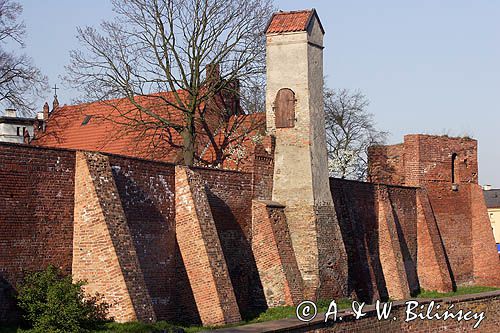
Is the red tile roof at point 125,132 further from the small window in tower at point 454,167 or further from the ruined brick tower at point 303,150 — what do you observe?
the small window in tower at point 454,167

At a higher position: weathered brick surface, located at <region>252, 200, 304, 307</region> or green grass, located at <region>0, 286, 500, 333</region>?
weathered brick surface, located at <region>252, 200, 304, 307</region>

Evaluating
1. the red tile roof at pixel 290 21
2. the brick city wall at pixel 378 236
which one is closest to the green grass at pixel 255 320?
the brick city wall at pixel 378 236

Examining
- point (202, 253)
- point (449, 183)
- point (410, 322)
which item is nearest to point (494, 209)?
point (449, 183)

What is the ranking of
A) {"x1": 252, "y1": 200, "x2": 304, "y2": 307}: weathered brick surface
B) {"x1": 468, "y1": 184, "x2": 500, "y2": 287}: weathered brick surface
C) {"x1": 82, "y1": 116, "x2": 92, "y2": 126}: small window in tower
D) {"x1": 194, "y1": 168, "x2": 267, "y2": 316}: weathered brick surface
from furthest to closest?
{"x1": 82, "y1": 116, "x2": 92, "y2": 126}: small window in tower < {"x1": 468, "y1": 184, "x2": 500, "y2": 287}: weathered brick surface < {"x1": 252, "y1": 200, "x2": 304, "y2": 307}: weathered brick surface < {"x1": 194, "y1": 168, "x2": 267, "y2": 316}: weathered brick surface

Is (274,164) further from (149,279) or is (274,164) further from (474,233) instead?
(474,233)

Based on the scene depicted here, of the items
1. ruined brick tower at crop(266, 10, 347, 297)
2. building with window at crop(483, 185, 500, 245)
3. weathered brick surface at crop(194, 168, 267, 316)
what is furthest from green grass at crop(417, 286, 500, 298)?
building with window at crop(483, 185, 500, 245)

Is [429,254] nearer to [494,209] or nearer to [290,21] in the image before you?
[290,21]

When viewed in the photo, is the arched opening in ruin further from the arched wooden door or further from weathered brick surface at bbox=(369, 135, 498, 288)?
the arched wooden door

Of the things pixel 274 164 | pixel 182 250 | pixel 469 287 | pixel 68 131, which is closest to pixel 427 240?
pixel 469 287

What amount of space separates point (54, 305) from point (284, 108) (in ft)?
30.0

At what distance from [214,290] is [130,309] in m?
2.99

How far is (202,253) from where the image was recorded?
18.3m

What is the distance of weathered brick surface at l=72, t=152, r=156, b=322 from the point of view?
51.2 feet

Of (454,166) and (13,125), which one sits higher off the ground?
(13,125)
